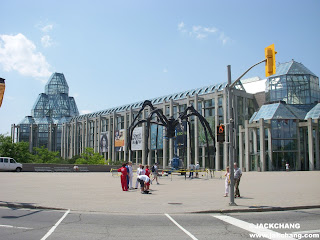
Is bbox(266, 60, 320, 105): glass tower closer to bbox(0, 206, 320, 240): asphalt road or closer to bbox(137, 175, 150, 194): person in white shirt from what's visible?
bbox(137, 175, 150, 194): person in white shirt

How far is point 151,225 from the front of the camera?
9188mm

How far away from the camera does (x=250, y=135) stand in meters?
61.2

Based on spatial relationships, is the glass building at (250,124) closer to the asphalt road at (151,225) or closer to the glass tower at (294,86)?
the glass tower at (294,86)

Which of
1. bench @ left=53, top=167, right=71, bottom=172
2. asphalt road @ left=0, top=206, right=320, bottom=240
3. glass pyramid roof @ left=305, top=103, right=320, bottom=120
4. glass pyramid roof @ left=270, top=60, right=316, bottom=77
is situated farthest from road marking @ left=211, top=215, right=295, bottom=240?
glass pyramid roof @ left=270, top=60, right=316, bottom=77

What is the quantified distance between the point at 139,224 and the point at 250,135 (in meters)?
54.7

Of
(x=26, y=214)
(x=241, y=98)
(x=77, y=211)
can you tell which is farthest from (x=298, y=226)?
(x=241, y=98)

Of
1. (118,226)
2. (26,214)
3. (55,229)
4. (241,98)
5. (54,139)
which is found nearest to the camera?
(55,229)

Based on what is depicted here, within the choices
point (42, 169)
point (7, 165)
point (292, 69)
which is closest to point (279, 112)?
point (292, 69)

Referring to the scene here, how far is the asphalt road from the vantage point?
25.6 ft

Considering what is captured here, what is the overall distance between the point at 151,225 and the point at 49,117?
11966 cm

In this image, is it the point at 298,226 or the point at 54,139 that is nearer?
the point at 298,226

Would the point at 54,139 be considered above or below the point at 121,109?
below

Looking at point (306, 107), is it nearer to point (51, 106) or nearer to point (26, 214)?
point (26, 214)

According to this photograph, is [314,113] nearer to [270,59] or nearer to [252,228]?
[270,59]
